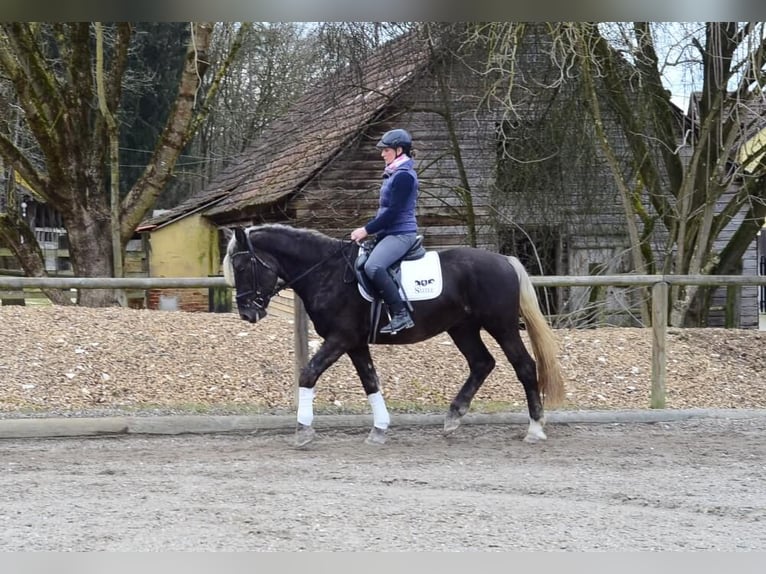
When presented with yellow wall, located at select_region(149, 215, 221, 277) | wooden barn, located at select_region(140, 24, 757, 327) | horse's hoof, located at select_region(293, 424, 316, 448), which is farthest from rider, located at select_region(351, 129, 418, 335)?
yellow wall, located at select_region(149, 215, 221, 277)

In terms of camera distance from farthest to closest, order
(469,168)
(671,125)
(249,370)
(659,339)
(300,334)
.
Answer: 1. (469,168)
2. (671,125)
3. (249,370)
4. (659,339)
5. (300,334)

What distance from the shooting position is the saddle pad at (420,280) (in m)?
6.51

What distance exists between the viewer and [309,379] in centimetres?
641

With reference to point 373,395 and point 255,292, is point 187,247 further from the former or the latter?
point 373,395

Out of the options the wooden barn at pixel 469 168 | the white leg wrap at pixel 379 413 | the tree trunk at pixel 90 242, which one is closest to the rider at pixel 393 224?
the white leg wrap at pixel 379 413

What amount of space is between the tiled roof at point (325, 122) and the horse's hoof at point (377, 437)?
7.07 meters

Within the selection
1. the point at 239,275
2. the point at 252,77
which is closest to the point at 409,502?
the point at 239,275

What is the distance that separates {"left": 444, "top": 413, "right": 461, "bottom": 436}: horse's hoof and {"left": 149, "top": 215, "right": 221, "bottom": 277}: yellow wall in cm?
1462

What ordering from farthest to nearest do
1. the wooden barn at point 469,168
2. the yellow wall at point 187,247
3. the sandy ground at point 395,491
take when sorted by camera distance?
1. the yellow wall at point 187,247
2. the wooden barn at point 469,168
3. the sandy ground at point 395,491

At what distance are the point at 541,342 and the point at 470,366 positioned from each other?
0.63 m

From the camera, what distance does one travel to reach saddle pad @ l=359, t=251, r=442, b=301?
21.4 ft

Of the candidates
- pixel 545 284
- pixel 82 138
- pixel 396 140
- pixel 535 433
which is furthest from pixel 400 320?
pixel 82 138

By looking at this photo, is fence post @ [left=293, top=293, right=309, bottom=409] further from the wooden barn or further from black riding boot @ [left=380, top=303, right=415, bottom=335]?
the wooden barn

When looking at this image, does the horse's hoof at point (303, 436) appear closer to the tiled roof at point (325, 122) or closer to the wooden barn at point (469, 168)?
the wooden barn at point (469, 168)
